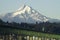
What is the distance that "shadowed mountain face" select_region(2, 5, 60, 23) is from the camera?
727 centimetres

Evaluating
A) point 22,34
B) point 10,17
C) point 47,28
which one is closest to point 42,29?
point 47,28

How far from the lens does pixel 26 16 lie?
7.41 m

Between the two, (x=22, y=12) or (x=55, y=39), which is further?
(x=22, y=12)

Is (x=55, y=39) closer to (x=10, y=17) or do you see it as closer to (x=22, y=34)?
(x=22, y=34)

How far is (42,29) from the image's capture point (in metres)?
6.93

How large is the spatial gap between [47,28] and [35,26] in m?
0.39

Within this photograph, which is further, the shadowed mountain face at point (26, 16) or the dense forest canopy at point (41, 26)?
the shadowed mountain face at point (26, 16)

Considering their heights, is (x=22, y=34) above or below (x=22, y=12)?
below

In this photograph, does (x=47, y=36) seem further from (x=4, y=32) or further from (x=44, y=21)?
(x=4, y=32)

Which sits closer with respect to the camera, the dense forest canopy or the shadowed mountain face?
the dense forest canopy

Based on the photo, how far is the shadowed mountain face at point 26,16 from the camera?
7270 millimetres

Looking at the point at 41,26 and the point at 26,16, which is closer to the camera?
the point at 41,26

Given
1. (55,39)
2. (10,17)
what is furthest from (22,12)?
(55,39)

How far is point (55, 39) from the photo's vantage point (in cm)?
691
